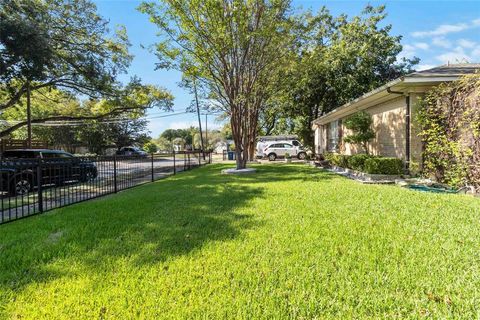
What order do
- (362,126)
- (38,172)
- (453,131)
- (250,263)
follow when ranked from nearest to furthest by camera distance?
(250,263)
(38,172)
(453,131)
(362,126)

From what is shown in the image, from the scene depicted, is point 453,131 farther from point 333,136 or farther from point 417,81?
point 333,136

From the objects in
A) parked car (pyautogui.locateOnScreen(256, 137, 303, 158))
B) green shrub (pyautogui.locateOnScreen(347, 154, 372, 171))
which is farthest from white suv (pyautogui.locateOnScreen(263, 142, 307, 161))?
green shrub (pyautogui.locateOnScreen(347, 154, 372, 171))

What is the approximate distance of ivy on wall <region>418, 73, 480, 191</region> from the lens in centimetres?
653

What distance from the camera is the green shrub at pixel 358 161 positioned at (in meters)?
10.3

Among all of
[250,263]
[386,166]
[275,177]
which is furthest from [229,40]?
[250,263]

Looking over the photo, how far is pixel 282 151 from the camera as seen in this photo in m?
27.3

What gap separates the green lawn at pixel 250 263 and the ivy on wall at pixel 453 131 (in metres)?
1.97

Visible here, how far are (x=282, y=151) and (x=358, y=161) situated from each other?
16.6 meters

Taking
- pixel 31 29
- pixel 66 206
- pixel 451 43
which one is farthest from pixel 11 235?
pixel 451 43

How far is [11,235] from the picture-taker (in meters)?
4.32

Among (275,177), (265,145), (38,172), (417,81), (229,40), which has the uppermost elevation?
(229,40)

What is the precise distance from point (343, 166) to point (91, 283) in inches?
464

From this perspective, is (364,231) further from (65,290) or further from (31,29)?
(31,29)

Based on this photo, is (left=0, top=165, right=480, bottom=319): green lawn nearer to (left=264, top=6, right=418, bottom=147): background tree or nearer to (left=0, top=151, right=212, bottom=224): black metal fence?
(left=0, top=151, right=212, bottom=224): black metal fence
